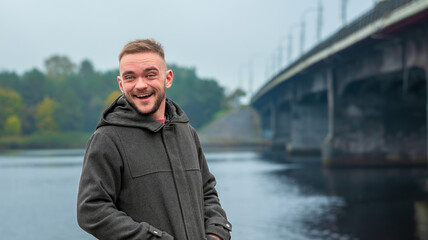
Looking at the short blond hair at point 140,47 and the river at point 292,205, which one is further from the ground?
the short blond hair at point 140,47

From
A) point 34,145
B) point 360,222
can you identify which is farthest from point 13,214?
point 34,145

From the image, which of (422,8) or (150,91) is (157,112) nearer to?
(150,91)

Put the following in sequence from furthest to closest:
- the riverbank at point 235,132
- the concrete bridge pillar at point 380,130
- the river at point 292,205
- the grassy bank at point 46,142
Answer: the riverbank at point 235,132 < the grassy bank at point 46,142 < the concrete bridge pillar at point 380,130 < the river at point 292,205

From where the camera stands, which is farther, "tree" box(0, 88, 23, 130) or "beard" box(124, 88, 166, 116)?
"tree" box(0, 88, 23, 130)

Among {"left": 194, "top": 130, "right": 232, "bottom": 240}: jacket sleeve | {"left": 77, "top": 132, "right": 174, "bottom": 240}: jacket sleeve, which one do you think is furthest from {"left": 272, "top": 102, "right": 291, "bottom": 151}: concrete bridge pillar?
{"left": 77, "top": 132, "right": 174, "bottom": 240}: jacket sleeve

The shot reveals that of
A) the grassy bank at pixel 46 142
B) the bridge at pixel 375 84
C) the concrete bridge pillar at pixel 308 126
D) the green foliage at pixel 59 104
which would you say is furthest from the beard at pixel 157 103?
the green foliage at pixel 59 104

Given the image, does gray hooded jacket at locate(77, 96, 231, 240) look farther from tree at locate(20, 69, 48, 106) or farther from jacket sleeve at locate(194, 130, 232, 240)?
tree at locate(20, 69, 48, 106)

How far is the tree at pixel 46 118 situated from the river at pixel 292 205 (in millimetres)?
70808

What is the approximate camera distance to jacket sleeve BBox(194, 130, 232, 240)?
2.73 metres

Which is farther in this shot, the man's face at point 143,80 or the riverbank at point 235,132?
the riverbank at point 235,132

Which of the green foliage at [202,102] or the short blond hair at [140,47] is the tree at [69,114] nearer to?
the green foliage at [202,102]

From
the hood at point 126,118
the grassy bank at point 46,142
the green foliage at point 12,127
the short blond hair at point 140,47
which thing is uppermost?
the short blond hair at point 140,47

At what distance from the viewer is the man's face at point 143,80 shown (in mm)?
2561

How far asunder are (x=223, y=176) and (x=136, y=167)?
2925cm
